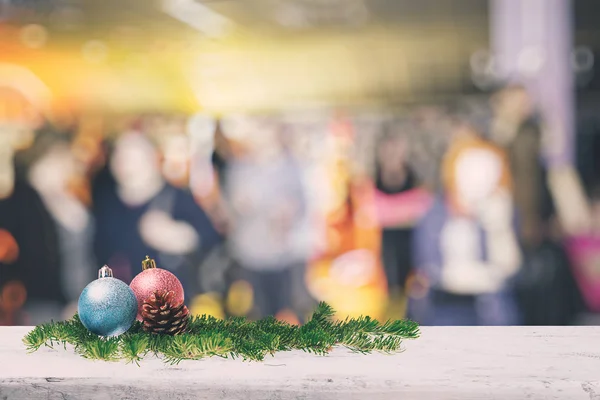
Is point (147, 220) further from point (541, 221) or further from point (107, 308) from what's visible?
point (107, 308)

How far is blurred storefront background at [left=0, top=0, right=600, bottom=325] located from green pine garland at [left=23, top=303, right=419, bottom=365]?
7.59 ft

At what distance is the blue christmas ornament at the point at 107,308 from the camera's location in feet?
3.53

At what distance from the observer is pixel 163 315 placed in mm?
1084

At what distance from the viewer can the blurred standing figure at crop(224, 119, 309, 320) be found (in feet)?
11.6

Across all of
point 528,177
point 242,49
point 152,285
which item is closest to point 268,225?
point 242,49

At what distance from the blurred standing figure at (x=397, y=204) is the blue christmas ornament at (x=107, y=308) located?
2.42 meters

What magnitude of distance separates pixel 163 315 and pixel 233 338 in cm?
12

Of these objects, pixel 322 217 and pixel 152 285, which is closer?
pixel 152 285

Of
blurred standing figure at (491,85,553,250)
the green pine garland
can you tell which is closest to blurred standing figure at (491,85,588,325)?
blurred standing figure at (491,85,553,250)

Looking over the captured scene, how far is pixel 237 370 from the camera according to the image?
3.10 ft

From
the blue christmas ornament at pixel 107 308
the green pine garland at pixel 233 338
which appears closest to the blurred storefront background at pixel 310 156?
the green pine garland at pixel 233 338

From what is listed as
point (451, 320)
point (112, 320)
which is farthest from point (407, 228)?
point (112, 320)

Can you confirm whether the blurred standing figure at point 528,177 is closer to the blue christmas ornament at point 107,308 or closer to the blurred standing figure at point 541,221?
the blurred standing figure at point 541,221

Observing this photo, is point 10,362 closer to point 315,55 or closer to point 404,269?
point 404,269
